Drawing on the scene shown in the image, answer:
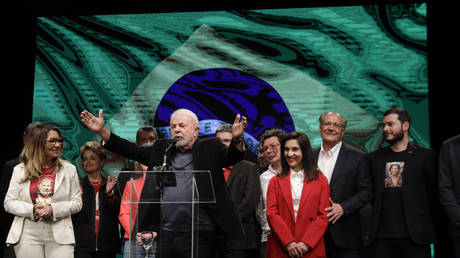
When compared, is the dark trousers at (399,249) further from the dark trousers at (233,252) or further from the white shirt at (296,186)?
the dark trousers at (233,252)

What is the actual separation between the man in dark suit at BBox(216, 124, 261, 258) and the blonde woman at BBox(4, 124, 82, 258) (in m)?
1.30

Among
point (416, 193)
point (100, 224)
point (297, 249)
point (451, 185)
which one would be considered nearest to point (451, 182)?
point (451, 185)

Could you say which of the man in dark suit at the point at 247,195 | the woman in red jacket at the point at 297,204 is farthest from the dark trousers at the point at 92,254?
the woman in red jacket at the point at 297,204

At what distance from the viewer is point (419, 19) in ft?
20.2

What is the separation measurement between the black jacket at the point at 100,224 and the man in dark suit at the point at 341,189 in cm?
183

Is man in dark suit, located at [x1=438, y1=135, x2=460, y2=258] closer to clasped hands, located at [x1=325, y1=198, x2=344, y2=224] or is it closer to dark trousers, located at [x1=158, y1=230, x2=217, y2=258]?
clasped hands, located at [x1=325, y1=198, x2=344, y2=224]

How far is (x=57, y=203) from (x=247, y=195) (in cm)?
152

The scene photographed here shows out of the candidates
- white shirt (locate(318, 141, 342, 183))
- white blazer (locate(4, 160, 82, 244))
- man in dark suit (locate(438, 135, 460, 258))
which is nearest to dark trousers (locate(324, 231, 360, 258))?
white shirt (locate(318, 141, 342, 183))

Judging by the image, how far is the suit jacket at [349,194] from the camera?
4453 mm

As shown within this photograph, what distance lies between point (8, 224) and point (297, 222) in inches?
97.3

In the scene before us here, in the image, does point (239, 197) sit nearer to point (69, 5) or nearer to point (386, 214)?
point (386, 214)

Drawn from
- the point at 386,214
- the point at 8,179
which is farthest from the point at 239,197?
the point at 8,179

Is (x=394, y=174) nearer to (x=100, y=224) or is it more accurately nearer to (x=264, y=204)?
(x=264, y=204)

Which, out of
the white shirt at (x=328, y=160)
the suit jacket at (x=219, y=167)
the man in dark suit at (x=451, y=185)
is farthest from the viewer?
the white shirt at (x=328, y=160)
